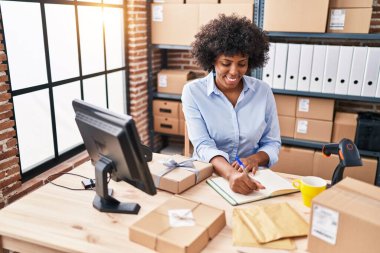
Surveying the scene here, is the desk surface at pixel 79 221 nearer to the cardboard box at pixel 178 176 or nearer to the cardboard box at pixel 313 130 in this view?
the cardboard box at pixel 178 176

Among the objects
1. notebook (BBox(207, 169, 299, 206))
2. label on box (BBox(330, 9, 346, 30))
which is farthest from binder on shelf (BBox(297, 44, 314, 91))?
notebook (BBox(207, 169, 299, 206))

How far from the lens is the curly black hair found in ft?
5.94

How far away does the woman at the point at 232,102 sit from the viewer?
182 centimetres

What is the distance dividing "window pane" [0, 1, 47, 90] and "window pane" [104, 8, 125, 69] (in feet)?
2.61

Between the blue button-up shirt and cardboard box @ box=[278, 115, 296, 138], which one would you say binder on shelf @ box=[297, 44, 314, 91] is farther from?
the blue button-up shirt

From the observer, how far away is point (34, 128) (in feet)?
7.95

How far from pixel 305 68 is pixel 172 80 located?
122cm

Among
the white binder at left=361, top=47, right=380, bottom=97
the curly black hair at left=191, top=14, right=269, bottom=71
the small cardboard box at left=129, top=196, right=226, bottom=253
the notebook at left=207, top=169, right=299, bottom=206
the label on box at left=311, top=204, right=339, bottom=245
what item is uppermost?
the curly black hair at left=191, top=14, right=269, bottom=71

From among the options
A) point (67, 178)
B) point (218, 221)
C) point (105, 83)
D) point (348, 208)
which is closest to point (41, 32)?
point (105, 83)

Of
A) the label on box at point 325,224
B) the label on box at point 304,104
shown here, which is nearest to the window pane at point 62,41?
the label on box at point 304,104

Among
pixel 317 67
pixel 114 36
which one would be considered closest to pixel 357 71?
pixel 317 67

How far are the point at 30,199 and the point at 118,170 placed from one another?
1.30 ft

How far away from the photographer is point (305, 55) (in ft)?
9.29

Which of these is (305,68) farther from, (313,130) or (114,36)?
(114,36)
